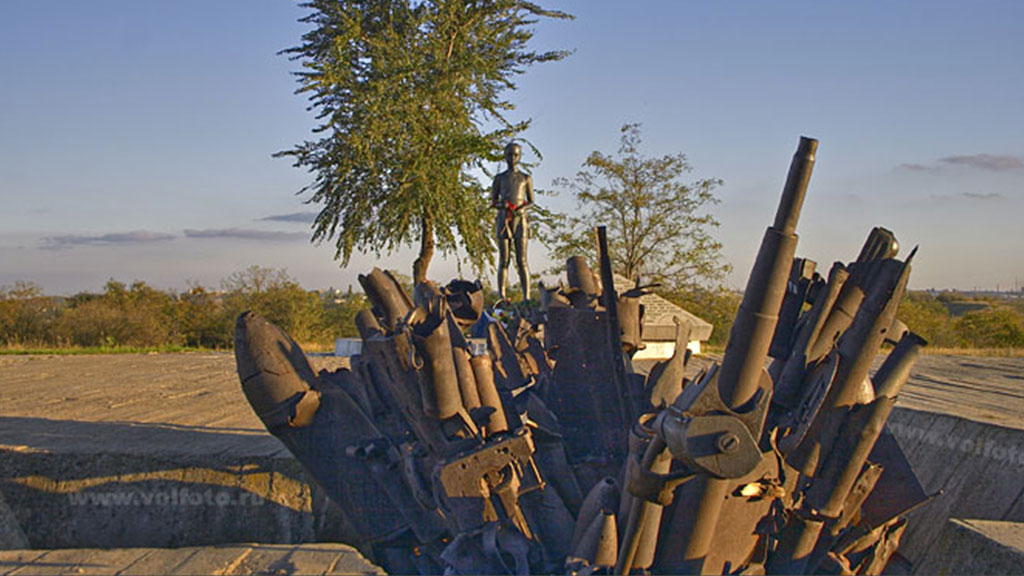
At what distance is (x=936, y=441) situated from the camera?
4.21 meters

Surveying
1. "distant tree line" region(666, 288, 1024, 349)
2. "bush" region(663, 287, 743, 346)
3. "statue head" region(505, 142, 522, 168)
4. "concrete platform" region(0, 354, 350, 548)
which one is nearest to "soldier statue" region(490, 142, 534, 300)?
"statue head" region(505, 142, 522, 168)

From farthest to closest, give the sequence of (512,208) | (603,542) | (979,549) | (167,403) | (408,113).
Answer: (408,113)
(512,208)
(167,403)
(979,549)
(603,542)

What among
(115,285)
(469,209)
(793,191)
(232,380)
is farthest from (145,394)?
(115,285)

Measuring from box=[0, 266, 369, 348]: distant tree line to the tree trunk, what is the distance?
3.01 m

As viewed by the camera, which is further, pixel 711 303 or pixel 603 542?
pixel 711 303

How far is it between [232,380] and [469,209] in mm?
11272

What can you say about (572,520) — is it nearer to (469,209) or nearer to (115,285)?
(469,209)

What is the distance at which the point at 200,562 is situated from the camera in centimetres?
220

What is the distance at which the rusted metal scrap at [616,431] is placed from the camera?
1.85m

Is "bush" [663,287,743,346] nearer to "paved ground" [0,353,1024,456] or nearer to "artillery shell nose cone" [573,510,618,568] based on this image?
"paved ground" [0,353,1024,456]

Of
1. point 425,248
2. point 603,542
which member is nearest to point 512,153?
point 603,542

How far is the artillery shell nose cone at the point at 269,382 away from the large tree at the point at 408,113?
1511cm

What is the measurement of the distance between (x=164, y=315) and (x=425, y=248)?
27.0 feet

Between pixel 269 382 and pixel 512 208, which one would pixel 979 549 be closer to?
pixel 269 382
